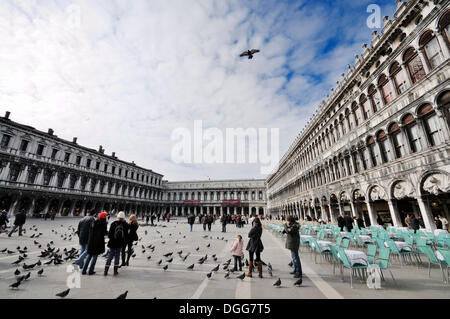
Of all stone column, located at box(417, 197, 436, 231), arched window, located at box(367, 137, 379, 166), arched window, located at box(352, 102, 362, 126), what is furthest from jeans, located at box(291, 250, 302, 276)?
arched window, located at box(352, 102, 362, 126)

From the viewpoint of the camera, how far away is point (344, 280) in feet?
17.0

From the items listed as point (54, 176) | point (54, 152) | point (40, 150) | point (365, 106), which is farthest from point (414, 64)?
point (54, 152)

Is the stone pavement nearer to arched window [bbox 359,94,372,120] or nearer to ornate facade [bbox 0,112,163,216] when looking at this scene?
Answer: arched window [bbox 359,94,372,120]

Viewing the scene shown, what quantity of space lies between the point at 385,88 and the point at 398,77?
1209 mm

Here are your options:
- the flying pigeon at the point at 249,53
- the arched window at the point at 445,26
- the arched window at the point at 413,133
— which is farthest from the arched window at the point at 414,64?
the flying pigeon at the point at 249,53

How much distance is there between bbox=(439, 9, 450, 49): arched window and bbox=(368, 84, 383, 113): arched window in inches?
188

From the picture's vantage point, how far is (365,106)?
16.5m

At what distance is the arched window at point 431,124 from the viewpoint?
10.6 metres

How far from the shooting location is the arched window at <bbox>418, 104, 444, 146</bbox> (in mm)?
10594

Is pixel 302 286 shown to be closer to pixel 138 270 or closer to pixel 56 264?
pixel 138 270

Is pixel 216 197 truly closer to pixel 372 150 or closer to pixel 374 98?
pixel 372 150

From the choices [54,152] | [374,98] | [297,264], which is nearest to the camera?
[297,264]

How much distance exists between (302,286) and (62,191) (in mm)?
42050
